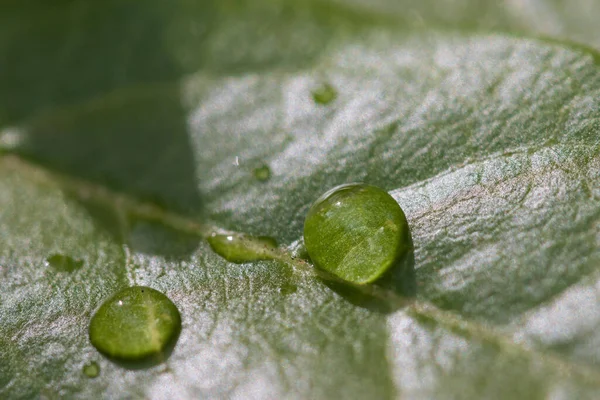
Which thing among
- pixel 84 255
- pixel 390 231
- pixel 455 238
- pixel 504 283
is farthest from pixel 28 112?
pixel 504 283

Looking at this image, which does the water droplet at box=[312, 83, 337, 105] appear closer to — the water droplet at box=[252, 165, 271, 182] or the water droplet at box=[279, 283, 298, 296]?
the water droplet at box=[252, 165, 271, 182]

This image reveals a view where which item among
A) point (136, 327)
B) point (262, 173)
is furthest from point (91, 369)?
point (262, 173)

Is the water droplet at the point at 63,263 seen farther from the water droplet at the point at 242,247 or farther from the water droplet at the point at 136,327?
the water droplet at the point at 242,247

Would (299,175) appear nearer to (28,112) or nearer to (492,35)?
(492,35)

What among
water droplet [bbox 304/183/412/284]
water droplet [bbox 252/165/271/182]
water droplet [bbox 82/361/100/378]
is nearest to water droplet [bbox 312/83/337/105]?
water droplet [bbox 252/165/271/182]

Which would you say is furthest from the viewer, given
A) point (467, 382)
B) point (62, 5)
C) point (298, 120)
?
point (62, 5)

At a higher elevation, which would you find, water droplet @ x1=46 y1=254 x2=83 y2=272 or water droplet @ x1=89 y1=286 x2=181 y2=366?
water droplet @ x1=89 y1=286 x2=181 y2=366

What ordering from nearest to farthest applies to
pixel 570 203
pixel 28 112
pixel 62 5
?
pixel 570 203
pixel 28 112
pixel 62 5
